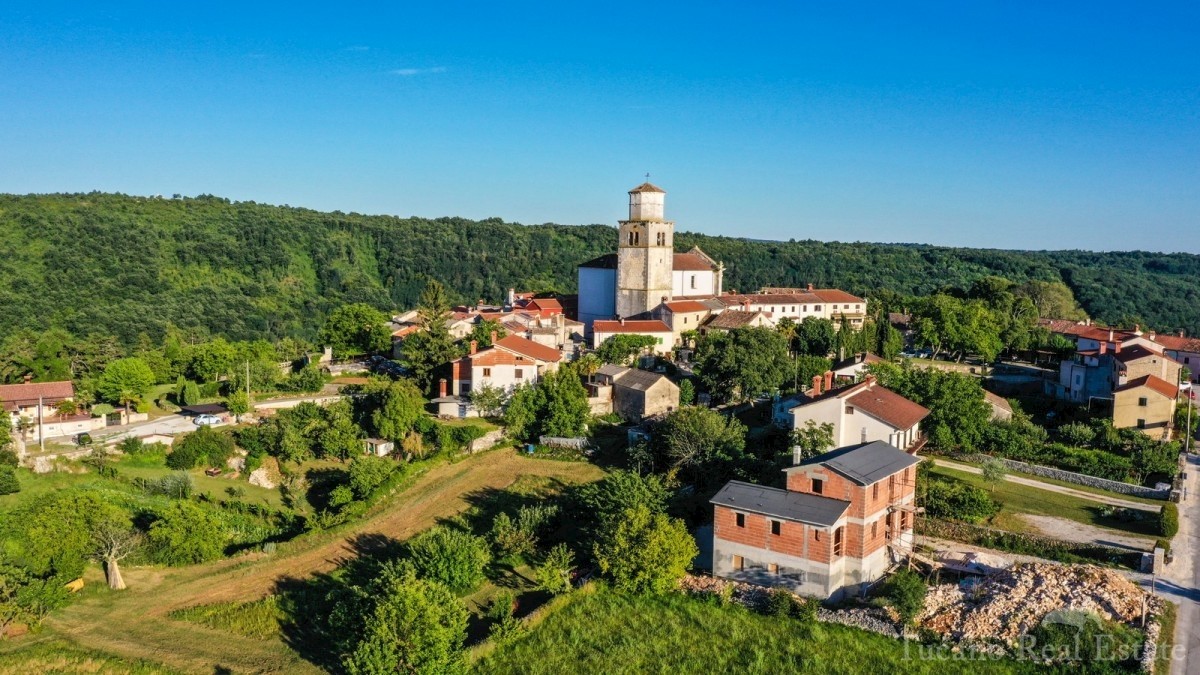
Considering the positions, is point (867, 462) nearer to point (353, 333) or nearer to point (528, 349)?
point (528, 349)

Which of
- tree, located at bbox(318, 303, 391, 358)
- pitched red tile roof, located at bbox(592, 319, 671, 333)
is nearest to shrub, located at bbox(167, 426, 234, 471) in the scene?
tree, located at bbox(318, 303, 391, 358)

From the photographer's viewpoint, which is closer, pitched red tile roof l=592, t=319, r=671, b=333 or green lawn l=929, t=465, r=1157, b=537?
green lawn l=929, t=465, r=1157, b=537

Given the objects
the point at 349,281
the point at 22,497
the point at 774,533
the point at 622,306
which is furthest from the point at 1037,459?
the point at 349,281

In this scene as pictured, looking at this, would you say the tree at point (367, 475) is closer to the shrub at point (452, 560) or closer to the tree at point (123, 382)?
the shrub at point (452, 560)

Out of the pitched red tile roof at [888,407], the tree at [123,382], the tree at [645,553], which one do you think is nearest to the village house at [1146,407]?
the pitched red tile roof at [888,407]

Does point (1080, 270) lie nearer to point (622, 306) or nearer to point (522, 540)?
point (622, 306)

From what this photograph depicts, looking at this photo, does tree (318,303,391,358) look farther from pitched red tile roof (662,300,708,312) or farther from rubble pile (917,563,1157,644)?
rubble pile (917,563,1157,644)
